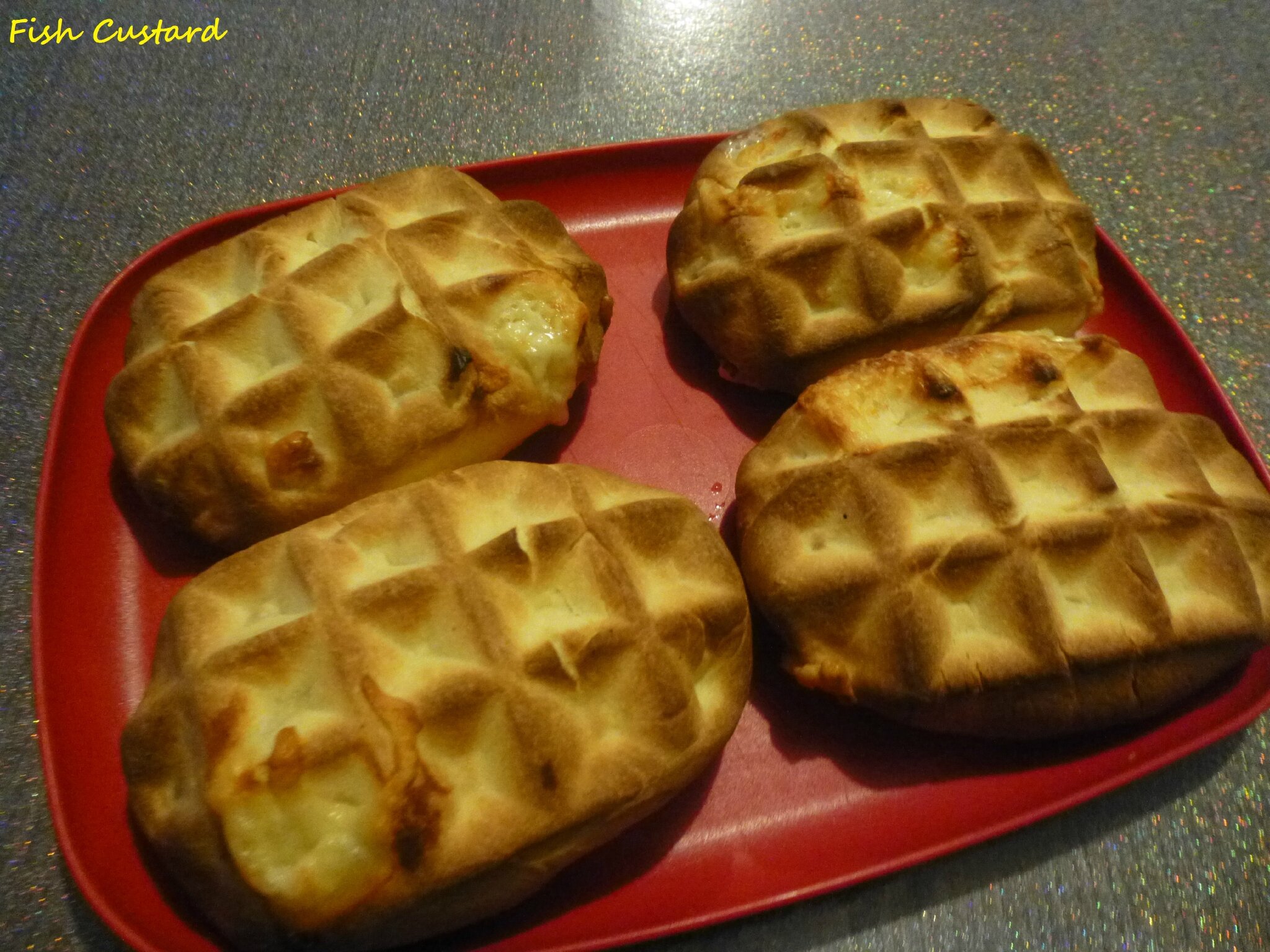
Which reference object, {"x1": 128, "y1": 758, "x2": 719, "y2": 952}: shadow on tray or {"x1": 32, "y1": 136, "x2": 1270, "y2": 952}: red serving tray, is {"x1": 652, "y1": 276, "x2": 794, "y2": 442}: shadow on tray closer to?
{"x1": 32, "y1": 136, "x2": 1270, "y2": 952}: red serving tray

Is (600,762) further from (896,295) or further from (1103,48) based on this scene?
(1103,48)

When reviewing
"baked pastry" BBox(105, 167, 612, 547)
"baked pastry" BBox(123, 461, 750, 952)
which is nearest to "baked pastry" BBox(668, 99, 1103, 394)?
"baked pastry" BBox(105, 167, 612, 547)

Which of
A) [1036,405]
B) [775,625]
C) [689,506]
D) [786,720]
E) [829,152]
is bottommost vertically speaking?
[786,720]

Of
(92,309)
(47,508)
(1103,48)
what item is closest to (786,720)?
(47,508)

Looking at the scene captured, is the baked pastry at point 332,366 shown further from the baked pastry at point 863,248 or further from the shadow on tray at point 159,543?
the baked pastry at point 863,248

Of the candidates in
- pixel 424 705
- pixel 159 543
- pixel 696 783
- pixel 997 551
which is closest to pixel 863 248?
pixel 997 551

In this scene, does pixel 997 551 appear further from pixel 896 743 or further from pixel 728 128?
pixel 728 128
